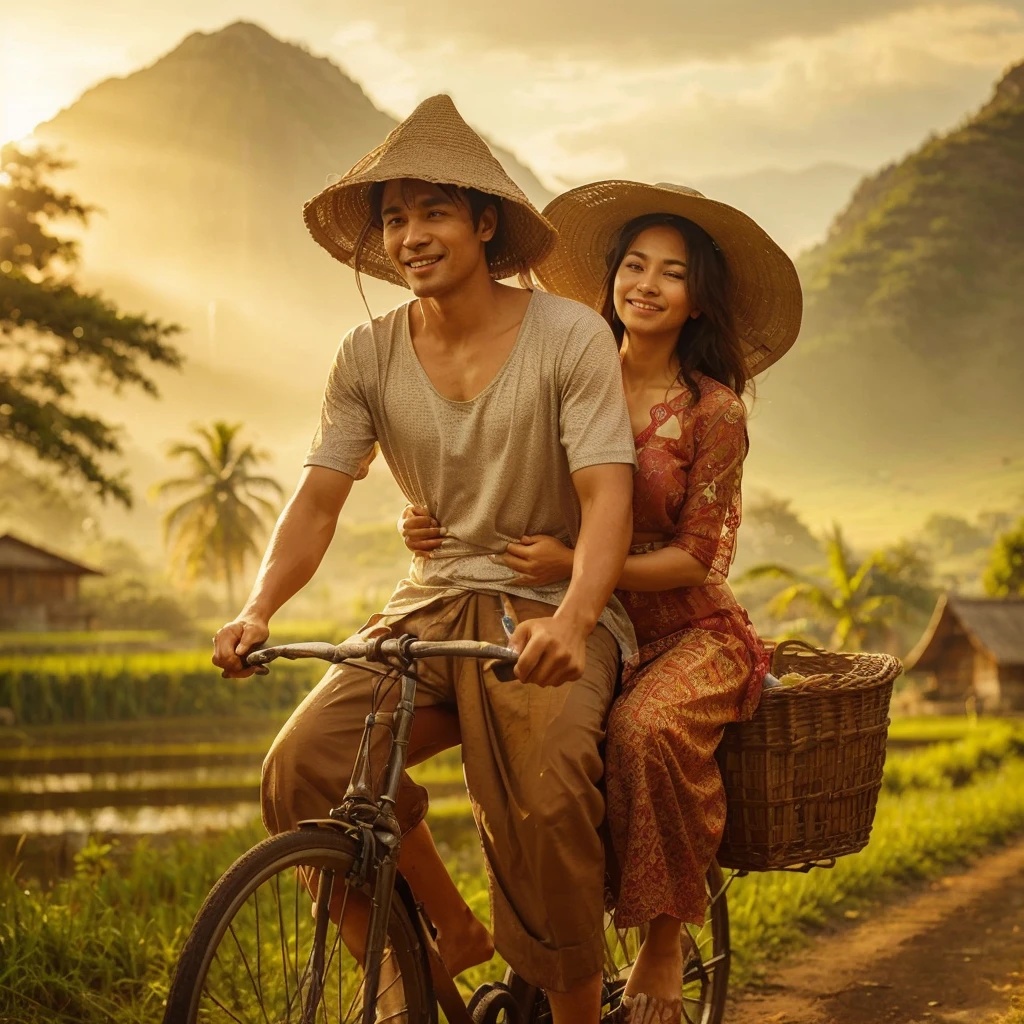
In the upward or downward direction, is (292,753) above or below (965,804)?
above

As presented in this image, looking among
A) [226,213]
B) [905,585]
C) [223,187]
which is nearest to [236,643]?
[905,585]

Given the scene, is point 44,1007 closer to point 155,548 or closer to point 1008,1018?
point 1008,1018

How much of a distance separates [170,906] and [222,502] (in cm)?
5031

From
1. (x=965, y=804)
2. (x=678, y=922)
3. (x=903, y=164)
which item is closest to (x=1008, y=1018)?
(x=678, y=922)

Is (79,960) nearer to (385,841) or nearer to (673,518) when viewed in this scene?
(385,841)

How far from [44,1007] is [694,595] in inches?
76.8

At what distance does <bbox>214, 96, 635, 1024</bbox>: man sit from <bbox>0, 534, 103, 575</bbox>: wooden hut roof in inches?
1455

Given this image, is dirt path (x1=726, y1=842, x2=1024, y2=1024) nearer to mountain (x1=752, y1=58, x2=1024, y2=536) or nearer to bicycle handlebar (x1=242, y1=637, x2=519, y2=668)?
bicycle handlebar (x1=242, y1=637, x2=519, y2=668)

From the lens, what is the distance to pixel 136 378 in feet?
68.7

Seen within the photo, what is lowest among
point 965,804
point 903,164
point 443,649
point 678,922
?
point 965,804

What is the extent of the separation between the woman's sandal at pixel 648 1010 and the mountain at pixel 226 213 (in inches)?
5842

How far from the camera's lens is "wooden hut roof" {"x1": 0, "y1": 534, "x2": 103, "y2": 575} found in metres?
38.7

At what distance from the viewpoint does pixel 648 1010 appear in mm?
2744

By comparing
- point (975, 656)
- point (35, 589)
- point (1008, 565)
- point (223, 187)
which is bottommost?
point (975, 656)
